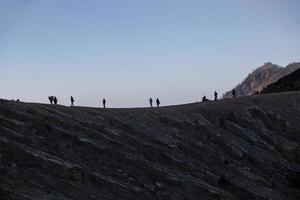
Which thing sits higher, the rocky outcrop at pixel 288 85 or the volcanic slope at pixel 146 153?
the rocky outcrop at pixel 288 85

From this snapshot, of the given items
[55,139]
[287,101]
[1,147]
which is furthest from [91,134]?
[287,101]

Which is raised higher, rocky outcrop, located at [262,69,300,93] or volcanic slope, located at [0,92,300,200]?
rocky outcrop, located at [262,69,300,93]

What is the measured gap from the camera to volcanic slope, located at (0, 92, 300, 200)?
28.5 meters

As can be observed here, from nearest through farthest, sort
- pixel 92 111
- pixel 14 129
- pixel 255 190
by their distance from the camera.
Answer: pixel 14 129, pixel 255 190, pixel 92 111

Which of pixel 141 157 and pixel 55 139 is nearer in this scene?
pixel 55 139

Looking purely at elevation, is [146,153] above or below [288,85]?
below

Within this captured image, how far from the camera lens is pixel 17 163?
2791cm

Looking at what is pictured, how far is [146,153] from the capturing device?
3781 centimetres

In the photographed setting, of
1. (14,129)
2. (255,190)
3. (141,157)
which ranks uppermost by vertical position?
(14,129)

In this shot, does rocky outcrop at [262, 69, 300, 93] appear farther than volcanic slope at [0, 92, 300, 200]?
Yes

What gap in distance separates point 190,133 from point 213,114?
856 centimetres

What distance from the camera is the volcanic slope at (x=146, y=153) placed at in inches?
1123

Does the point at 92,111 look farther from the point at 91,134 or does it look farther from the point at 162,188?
the point at 162,188

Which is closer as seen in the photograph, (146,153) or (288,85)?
(146,153)
